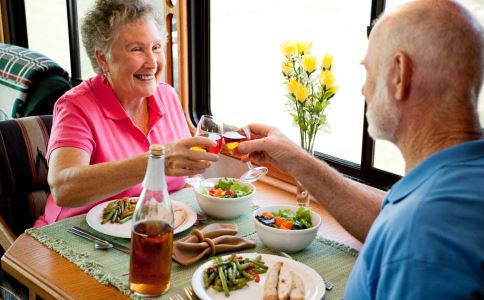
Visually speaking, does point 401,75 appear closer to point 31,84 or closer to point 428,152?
point 428,152

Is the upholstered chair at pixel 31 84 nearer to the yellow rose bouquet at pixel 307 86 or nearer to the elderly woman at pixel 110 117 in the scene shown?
the elderly woman at pixel 110 117

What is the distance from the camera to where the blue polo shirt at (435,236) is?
0.87m

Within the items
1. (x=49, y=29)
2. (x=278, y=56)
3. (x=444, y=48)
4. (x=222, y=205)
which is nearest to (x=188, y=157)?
(x=222, y=205)

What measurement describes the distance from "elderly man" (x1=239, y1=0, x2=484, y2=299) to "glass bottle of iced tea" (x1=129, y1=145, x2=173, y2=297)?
17.5 inches

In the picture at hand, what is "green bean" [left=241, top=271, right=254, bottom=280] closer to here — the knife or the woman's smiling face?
the knife

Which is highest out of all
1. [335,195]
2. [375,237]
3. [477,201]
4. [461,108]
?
[461,108]

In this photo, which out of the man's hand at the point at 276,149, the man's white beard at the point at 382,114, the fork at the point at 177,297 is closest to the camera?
the man's white beard at the point at 382,114

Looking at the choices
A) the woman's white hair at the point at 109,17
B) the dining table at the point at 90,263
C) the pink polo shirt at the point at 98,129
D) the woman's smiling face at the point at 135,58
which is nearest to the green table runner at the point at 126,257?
the dining table at the point at 90,263

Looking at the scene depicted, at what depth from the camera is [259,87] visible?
106 inches

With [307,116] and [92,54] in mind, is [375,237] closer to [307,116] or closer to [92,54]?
[307,116]

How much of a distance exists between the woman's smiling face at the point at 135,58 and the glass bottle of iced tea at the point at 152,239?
30.0 inches

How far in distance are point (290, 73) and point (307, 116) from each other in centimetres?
17

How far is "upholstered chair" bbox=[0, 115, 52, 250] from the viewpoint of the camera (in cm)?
217

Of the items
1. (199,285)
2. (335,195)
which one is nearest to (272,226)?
(335,195)
